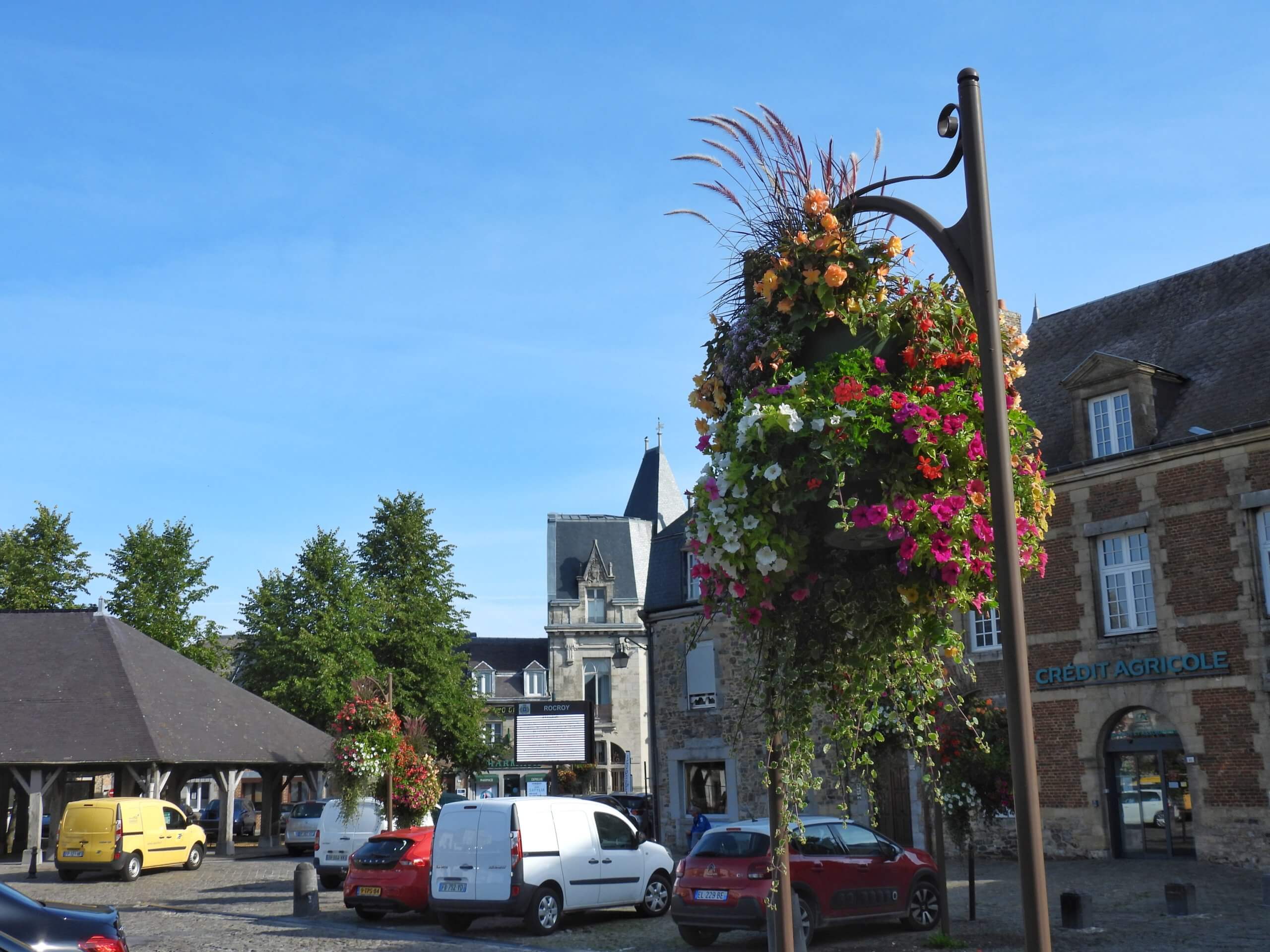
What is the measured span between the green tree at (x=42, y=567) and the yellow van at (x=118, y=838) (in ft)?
73.8

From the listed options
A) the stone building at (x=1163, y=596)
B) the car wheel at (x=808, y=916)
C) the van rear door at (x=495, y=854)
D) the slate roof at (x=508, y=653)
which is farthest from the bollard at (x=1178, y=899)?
the slate roof at (x=508, y=653)

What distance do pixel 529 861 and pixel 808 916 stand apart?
383 centimetres

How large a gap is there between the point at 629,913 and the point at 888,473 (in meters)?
15.5

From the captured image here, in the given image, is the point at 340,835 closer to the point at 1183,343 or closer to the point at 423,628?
the point at 1183,343

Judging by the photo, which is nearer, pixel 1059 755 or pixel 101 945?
pixel 101 945

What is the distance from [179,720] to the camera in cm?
3241

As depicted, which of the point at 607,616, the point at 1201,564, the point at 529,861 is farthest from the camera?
the point at 607,616

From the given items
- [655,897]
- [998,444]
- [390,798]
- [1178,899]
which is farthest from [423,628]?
[998,444]

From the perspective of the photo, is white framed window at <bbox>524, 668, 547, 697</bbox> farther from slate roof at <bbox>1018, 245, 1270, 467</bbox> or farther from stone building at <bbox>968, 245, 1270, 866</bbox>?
stone building at <bbox>968, 245, 1270, 866</bbox>

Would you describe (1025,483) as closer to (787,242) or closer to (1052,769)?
(787,242)

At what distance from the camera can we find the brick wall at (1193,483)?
20.5m

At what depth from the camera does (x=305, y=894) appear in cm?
1883

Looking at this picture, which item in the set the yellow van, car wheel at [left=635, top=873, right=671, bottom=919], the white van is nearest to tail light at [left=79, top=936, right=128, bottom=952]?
the white van

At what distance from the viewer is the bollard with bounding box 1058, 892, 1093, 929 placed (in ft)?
46.4
